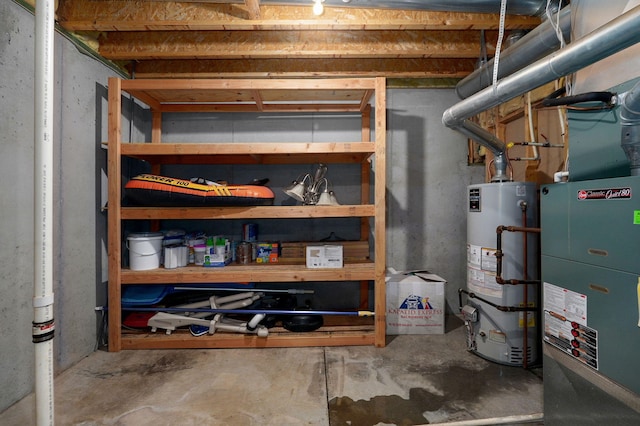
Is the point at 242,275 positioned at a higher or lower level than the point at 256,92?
lower

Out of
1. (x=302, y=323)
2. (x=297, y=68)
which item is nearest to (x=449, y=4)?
(x=297, y=68)

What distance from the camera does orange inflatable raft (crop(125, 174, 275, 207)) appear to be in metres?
2.02

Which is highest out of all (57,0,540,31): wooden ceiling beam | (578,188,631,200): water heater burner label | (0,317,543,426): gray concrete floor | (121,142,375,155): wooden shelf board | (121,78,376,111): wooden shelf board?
(57,0,540,31): wooden ceiling beam

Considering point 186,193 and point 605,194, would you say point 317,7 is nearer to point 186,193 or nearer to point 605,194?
point 186,193

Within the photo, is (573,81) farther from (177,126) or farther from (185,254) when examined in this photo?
(177,126)

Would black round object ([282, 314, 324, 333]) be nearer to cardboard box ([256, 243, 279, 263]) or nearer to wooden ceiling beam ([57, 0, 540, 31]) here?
cardboard box ([256, 243, 279, 263])

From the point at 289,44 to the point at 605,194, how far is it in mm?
2212

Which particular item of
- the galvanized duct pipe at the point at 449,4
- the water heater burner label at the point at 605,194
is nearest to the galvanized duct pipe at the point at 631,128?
the water heater burner label at the point at 605,194

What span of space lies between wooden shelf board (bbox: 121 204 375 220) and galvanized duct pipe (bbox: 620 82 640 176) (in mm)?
1366

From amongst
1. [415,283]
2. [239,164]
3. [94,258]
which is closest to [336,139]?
[239,164]

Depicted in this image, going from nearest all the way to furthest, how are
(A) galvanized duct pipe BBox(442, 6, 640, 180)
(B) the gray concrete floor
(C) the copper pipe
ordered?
(A) galvanized duct pipe BBox(442, 6, 640, 180) → (B) the gray concrete floor → (C) the copper pipe

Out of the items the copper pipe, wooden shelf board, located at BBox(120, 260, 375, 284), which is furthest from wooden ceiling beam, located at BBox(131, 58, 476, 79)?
wooden shelf board, located at BBox(120, 260, 375, 284)

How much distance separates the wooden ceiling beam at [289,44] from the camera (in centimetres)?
221

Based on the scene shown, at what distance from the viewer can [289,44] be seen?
2240 millimetres
